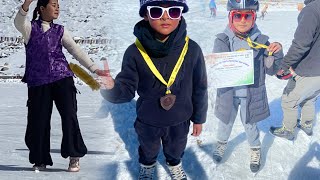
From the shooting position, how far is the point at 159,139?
3.10 m

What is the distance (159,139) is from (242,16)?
1.27 metres

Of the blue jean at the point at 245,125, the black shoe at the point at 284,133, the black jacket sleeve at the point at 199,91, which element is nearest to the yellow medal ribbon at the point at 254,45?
the blue jean at the point at 245,125

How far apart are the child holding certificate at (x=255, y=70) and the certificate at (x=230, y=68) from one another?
0.07m

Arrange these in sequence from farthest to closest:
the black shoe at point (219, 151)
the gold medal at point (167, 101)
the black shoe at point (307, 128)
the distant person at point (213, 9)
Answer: the distant person at point (213, 9), the black shoe at point (307, 128), the black shoe at point (219, 151), the gold medal at point (167, 101)

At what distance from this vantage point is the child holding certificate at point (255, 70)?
3344mm

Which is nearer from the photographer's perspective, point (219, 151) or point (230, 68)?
point (230, 68)

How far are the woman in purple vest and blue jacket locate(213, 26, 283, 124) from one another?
1220mm

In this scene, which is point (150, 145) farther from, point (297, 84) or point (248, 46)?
point (297, 84)

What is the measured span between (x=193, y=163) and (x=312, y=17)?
173 centimetres

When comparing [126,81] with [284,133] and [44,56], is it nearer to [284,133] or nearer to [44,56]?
[44,56]

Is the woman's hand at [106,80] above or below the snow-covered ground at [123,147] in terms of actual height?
above

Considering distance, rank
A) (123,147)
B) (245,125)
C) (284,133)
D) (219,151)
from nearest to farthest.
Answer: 1. (245,125)
2. (219,151)
3. (123,147)
4. (284,133)

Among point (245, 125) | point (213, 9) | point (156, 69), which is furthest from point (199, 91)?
point (213, 9)

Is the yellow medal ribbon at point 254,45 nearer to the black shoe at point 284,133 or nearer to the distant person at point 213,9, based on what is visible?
the black shoe at point 284,133
